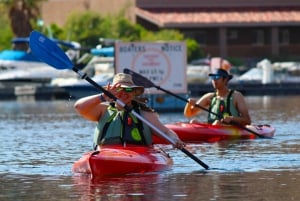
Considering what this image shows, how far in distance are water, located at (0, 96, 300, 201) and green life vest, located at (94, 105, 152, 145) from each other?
1.72 ft

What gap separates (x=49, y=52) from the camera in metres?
17.5

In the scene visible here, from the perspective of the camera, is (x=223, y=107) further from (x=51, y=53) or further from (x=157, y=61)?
(x=157, y=61)

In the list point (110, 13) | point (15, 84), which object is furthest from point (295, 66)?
point (110, 13)

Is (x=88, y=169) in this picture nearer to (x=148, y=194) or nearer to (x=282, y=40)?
(x=148, y=194)

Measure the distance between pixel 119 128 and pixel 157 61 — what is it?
1997 cm

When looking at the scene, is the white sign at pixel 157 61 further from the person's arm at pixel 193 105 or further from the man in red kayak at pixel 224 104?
the man in red kayak at pixel 224 104

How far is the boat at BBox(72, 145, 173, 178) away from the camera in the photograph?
1579 centimetres

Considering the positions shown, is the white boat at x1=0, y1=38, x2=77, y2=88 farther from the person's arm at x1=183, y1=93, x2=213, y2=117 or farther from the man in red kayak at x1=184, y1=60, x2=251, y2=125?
the man in red kayak at x1=184, y1=60, x2=251, y2=125

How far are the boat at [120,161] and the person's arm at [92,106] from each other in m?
0.44

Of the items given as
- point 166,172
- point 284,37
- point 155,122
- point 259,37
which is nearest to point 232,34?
point 259,37

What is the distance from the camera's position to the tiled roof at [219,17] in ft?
231

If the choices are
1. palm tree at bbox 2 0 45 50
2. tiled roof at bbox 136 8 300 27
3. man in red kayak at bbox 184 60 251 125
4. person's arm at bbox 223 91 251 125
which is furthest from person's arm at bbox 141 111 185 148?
tiled roof at bbox 136 8 300 27

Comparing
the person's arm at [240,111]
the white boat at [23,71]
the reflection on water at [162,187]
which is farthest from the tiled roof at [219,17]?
the reflection on water at [162,187]

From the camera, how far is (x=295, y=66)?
59.9 meters
